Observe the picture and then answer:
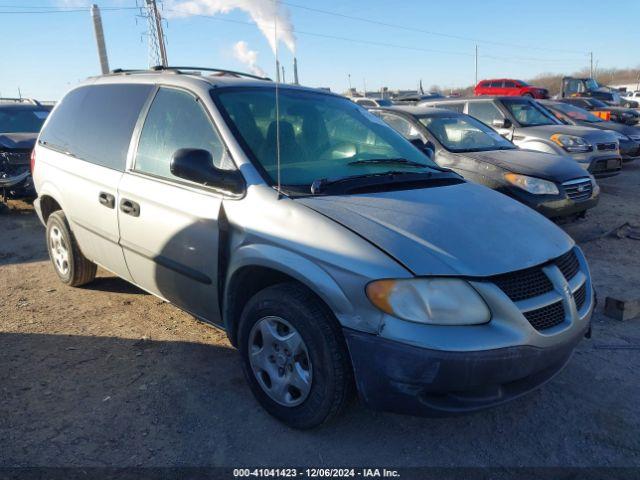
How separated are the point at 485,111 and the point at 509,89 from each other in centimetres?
2038

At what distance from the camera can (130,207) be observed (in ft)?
11.1

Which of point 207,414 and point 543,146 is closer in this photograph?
point 207,414

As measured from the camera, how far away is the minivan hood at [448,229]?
2.25 meters

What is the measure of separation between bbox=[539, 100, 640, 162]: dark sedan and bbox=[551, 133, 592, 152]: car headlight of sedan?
8.58ft

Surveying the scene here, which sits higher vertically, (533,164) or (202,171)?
(202,171)

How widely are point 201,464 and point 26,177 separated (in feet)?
22.7

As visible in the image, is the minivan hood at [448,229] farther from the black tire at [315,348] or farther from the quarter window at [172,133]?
the quarter window at [172,133]

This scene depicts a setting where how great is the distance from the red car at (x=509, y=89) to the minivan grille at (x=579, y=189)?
69.0 feet

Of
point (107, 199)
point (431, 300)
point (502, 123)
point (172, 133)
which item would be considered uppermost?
point (172, 133)

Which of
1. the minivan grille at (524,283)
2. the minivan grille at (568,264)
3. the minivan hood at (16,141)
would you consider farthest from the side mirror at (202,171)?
the minivan hood at (16,141)

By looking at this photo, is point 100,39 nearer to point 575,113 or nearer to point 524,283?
point 575,113

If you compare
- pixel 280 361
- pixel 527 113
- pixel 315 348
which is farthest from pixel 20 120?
pixel 527 113

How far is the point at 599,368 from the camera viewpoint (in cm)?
323

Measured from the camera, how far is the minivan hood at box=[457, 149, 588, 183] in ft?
18.6
